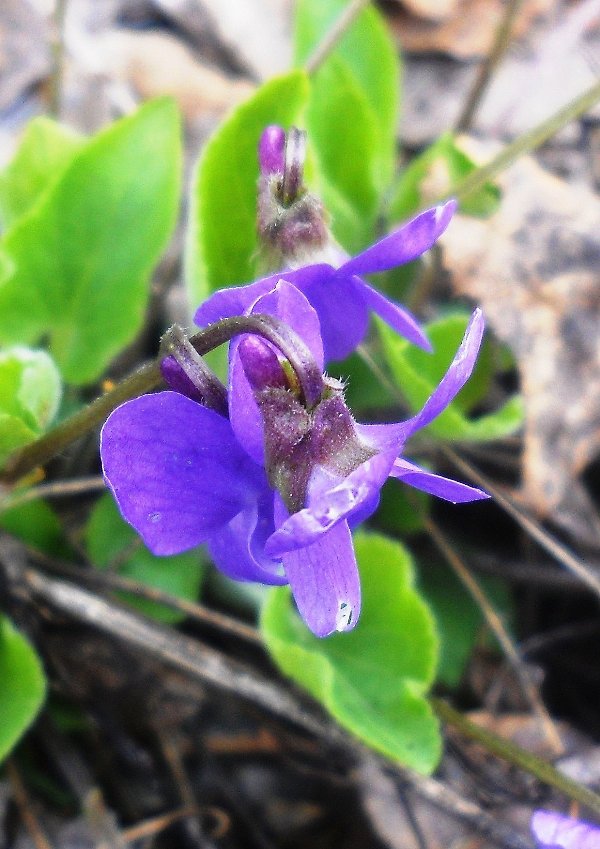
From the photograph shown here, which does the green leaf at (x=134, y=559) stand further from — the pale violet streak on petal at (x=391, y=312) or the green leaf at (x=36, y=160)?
the pale violet streak on petal at (x=391, y=312)

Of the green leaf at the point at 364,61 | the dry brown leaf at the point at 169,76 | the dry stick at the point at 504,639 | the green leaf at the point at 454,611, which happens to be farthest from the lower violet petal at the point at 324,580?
the dry brown leaf at the point at 169,76

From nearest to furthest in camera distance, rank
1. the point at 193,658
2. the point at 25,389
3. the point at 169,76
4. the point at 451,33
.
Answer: the point at 25,389, the point at 193,658, the point at 169,76, the point at 451,33

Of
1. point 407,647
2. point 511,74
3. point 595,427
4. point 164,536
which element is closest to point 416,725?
point 407,647

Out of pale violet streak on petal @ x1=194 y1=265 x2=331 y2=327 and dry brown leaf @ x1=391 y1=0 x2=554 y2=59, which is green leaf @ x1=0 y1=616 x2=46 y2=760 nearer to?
pale violet streak on petal @ x1=194 y1=265 x2=331 y2=327

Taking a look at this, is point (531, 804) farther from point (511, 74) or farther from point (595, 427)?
point (511, 74)

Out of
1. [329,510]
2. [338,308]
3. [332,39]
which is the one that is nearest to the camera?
[329,510]

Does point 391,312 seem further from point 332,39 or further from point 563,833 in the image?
point 332,39

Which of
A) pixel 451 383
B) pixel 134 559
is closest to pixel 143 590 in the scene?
pixel 134 559
